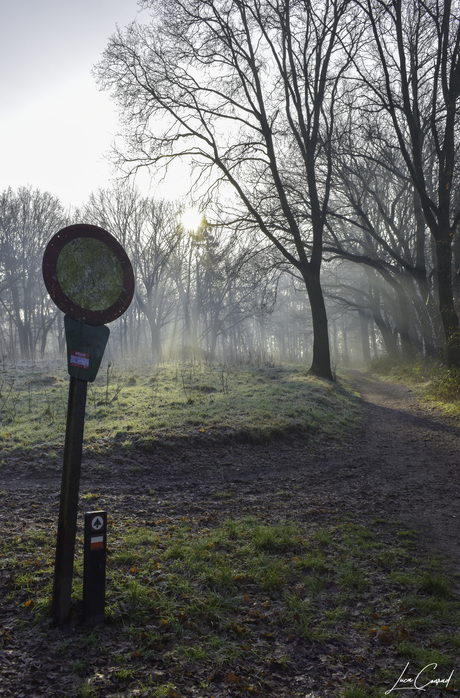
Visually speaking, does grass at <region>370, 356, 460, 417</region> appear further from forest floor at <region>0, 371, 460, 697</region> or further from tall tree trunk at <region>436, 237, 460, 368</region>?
forest floor at <region>0, 371, 460, 697</region>

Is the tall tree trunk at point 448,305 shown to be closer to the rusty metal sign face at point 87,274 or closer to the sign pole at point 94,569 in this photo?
the rusty metal sign face at point 87,274

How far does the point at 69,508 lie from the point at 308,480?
14.9 feet

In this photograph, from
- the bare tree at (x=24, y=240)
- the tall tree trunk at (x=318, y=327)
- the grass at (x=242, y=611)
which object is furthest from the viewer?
the bare tree at (x=24, y=240)

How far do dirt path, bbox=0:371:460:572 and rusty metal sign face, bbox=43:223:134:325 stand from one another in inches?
124

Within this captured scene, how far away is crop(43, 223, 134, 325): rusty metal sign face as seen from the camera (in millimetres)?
→ 2920

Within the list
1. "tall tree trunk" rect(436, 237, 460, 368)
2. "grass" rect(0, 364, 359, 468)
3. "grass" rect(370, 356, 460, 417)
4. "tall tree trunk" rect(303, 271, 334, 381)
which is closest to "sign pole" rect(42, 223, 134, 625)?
"grass" rect(0, 364, 359, 468)

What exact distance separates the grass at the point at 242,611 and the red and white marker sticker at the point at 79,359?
1787 mm

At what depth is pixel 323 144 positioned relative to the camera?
603 inches

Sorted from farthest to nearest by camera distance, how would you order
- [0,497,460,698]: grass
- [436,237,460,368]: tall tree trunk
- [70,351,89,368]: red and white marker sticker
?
[436,237,460,368]: tall tree trunk
[70,351,89,368]: red and white marker sticker
[0,497,460,698]: grass

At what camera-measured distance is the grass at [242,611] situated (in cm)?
258

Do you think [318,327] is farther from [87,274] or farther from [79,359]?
[79,359]

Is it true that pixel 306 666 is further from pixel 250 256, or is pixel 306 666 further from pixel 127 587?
pixel 250 256

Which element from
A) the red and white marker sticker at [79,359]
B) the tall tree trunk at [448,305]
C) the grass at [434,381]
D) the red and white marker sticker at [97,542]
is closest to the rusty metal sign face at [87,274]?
the red and white marker sticker at [79,359]

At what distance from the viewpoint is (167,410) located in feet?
31.6
